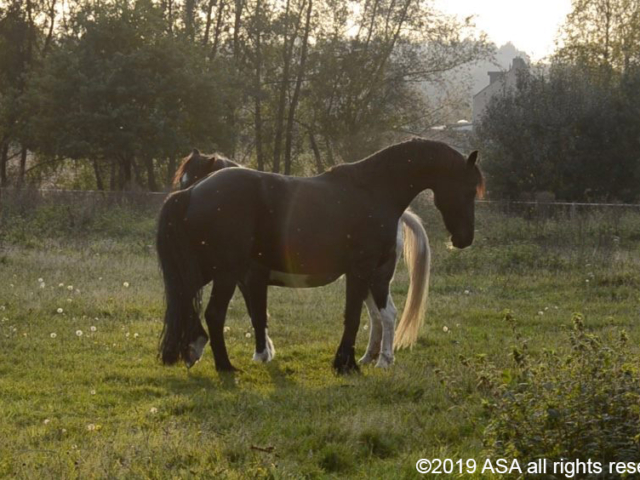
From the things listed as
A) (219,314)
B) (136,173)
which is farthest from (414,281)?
(136,173)

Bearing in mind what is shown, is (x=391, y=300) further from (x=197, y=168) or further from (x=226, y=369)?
(x=197, y=168)

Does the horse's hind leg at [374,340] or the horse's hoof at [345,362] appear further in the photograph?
the horse's hind leg at [374,340]

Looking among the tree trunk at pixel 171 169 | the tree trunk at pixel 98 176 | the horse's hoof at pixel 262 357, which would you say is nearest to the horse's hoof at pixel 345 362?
the horse's hoof at pixel 262 357

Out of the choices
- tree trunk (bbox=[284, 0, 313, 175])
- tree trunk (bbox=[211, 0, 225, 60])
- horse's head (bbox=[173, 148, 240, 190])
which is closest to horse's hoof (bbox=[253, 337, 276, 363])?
horse's head (bbox=[173, 148, 240, 190])

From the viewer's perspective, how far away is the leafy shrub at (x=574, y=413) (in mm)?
4387

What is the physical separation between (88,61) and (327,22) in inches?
444

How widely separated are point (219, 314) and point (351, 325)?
1245 mm

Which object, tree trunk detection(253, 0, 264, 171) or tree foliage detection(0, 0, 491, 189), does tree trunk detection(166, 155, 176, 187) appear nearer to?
tree foliage detection(0, 0, 491, 189)

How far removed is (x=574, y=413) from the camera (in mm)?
4473

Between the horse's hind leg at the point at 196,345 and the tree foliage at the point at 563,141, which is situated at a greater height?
the tree foliage at the point at 563,141

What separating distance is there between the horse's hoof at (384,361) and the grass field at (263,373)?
0.14 m

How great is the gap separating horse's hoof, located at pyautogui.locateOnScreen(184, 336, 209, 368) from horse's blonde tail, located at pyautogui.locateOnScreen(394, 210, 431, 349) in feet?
7.21

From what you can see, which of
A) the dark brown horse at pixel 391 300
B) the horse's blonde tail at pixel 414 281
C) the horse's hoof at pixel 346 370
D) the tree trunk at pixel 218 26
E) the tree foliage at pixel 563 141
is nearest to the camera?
the horse's hoof at pixel 346 370

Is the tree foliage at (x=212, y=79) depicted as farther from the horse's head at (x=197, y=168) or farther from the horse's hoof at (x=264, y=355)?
the horse's hoof at (x=264, y=355)
